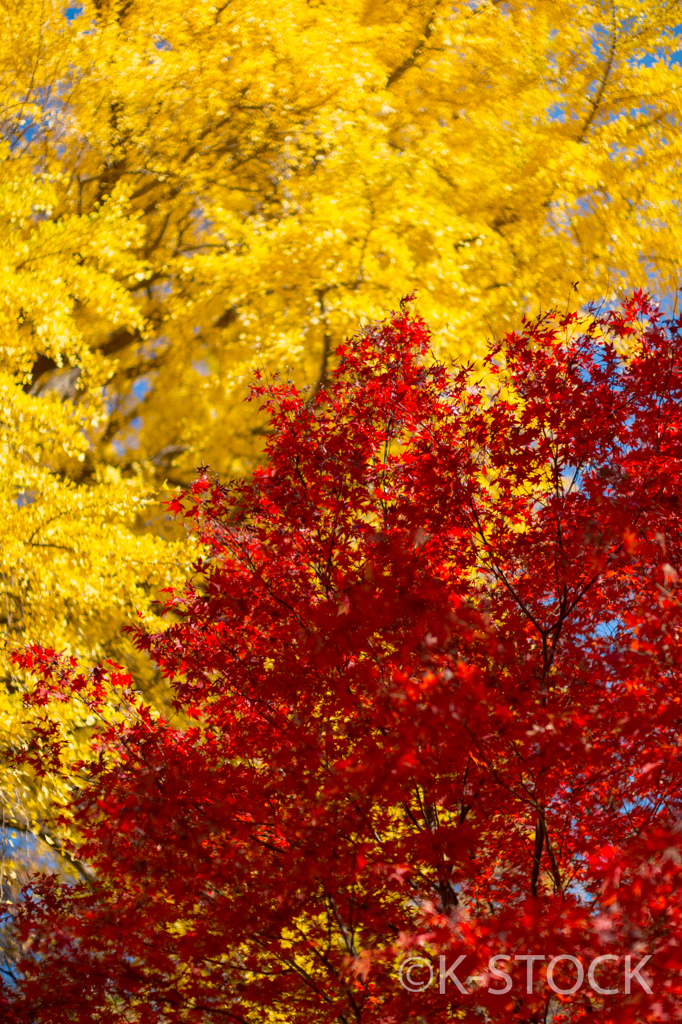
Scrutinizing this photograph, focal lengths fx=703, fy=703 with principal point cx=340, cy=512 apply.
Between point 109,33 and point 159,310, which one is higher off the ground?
point 109,33

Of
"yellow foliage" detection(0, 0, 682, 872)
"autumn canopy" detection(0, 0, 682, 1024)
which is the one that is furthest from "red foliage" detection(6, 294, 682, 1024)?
"yellow foliage" detection(0, 0, 682, 872)

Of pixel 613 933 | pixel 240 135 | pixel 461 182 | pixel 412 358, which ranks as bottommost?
pixel 613 933

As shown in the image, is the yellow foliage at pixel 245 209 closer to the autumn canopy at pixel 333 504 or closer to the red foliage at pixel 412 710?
the autumn canopy at pixel 333 504

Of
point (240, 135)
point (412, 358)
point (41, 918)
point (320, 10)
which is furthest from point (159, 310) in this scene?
point (41, 918)

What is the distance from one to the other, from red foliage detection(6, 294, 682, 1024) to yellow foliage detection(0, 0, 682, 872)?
593 centimetres

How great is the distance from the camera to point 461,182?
1616 centimetres

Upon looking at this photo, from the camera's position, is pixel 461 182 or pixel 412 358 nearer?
pixel 412 358

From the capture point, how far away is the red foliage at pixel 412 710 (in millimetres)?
4188

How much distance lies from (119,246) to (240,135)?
430 cm

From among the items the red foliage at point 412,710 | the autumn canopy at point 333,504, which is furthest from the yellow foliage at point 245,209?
the red foliage at point 412,710

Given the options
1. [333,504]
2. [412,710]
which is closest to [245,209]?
[333,504]

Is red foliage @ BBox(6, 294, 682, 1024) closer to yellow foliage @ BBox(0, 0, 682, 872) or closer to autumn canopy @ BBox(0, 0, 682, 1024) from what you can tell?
autumn canopy @ BBox(0, 0, 682, 1024)

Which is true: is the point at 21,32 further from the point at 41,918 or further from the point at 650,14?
the point at 41,918

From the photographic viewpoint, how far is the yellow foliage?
13.1 metres
